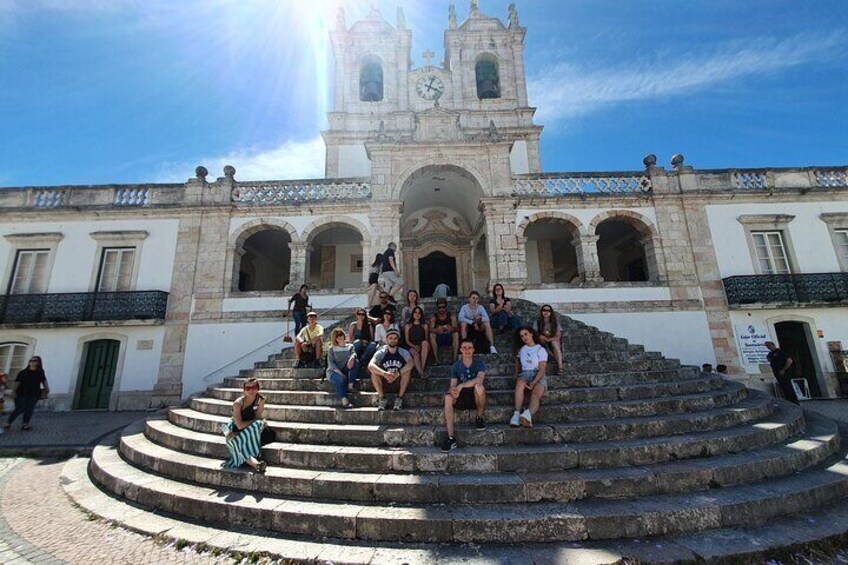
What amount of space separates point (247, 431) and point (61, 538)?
1.67 metres

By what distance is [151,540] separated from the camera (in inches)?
126

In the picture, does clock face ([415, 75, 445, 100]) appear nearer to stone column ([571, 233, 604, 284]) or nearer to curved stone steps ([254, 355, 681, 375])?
stone column ([571, 233, 604, 284])

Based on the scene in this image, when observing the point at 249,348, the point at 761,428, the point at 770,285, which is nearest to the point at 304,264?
the point at 249,348

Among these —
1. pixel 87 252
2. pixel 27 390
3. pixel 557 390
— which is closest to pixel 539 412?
pixel 557 390

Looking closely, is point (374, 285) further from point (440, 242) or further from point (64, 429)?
point (64, 429)

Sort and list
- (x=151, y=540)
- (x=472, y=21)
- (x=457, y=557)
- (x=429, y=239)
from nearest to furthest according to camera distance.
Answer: (x=457, y=557), (x=151, y=540), (x=429, y=239), (x=472, y=21)

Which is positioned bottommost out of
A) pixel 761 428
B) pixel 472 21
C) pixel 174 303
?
pixel 761 428

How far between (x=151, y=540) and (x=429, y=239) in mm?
11772

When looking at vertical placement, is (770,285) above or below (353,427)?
above

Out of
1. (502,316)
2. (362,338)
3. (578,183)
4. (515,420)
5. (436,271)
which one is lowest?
(515,420)

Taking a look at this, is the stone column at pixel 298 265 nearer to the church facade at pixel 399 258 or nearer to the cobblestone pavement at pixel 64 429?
the church facade at pixel 399 258

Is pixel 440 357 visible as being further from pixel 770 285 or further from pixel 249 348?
pixel 770 285

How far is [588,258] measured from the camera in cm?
1121

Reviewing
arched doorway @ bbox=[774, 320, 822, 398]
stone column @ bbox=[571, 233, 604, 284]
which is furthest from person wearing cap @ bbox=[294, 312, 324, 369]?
arched doorway @ bbox=[774, 320, 822, 398]
